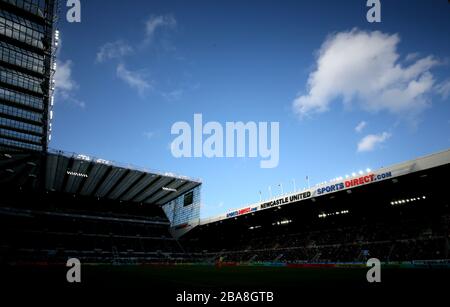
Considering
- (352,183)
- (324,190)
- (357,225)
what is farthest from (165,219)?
(352,183)

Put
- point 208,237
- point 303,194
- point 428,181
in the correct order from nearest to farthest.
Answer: point 428,181 < point 303,194 < point 208,237

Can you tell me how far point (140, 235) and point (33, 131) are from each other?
147 feet

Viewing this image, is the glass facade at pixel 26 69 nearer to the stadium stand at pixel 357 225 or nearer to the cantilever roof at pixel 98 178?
the cantilever roof at pixel 98 178

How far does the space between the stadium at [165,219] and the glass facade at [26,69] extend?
0.39 feet

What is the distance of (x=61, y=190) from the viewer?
252 ft

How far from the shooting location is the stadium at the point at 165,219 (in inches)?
1104

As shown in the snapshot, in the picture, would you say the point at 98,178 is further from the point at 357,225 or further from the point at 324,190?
the point at 357,225

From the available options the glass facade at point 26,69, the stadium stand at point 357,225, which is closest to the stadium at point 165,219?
the glass facade at point 26,69

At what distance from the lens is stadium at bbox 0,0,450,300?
28047 mm

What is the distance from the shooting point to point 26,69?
1268 inches

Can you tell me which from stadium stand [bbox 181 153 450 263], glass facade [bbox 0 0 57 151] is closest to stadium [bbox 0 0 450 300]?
glass facade [bbox 0 0 57 151]
